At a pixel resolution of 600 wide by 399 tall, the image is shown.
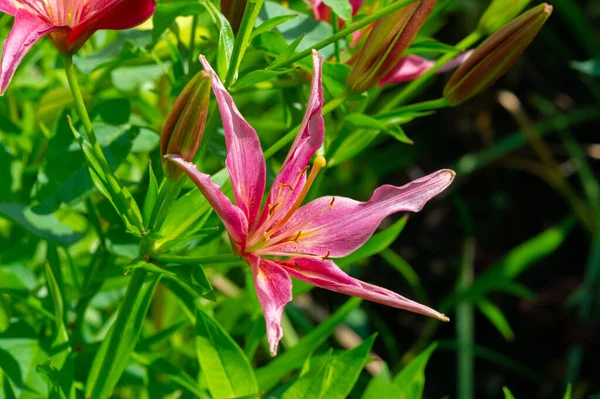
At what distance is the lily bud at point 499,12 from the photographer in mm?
827

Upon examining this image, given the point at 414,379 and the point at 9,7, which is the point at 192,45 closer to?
the point at 9,7

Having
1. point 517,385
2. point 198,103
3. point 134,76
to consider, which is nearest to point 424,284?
point 517,385

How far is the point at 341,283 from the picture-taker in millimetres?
621

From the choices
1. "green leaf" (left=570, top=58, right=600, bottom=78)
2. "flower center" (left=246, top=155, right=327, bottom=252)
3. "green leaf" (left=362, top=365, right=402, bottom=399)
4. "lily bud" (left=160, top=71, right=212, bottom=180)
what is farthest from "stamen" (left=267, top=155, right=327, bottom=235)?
"green leaf" (left=570, top=58, right=600, bottom=78)

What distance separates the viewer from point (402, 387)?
0.78 metres

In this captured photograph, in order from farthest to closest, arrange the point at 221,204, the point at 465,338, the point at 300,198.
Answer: the point at 465,338 < the point at 300,198 < the point at 221,204

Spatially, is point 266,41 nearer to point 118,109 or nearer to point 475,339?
point 118,109

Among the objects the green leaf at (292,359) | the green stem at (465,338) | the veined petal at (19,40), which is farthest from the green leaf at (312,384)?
the green stem at (465,338)

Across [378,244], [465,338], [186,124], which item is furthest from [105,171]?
[465,338]

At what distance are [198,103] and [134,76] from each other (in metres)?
0.39

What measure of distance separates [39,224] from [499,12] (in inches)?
19.3

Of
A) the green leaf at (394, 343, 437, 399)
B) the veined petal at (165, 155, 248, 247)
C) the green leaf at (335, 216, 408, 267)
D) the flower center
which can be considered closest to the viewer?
the veined petal at (165, 155, 248, 247)

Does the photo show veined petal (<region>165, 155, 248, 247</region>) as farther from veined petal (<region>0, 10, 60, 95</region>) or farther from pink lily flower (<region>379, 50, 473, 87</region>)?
pink lily flower (<region>379, 50, 473, 87</region>)

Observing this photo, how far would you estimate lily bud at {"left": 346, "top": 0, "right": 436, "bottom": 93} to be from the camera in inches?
27.5
